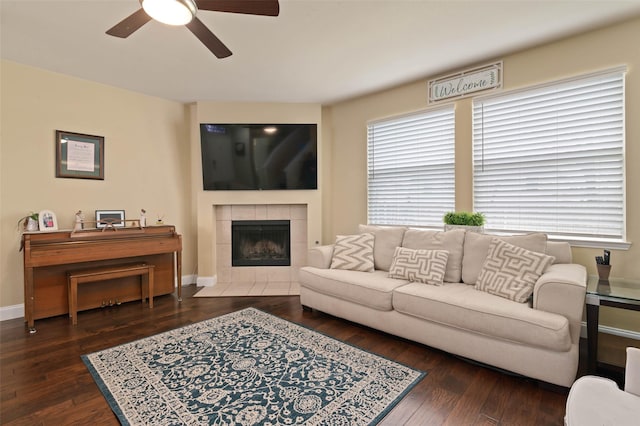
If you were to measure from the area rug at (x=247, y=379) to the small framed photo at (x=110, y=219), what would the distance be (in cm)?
156

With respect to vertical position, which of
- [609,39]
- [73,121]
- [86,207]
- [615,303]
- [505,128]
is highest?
[609,39]

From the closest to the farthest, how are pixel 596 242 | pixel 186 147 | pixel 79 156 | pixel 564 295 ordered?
1. pixel 564 295
2. pixel 596 242
3. pixel 79 156
4. pixel 186 147

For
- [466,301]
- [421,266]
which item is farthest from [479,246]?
[466,301]

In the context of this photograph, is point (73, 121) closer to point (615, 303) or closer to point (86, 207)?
point (86, 207)

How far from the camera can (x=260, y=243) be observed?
454 centimetres

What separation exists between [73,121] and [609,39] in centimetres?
522

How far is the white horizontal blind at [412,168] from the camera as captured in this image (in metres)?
3.36

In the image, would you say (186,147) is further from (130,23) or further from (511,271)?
(511,271)

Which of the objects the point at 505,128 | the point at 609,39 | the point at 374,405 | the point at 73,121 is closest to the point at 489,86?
the point at 505,128

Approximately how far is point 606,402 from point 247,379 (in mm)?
1778

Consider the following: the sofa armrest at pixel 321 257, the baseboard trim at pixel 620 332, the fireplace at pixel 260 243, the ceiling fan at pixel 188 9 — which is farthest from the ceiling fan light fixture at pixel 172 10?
the baseboard trim at pixel 620 332

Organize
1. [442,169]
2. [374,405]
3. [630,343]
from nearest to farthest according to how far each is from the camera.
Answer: [374,405] < [630,343] < [442,169]

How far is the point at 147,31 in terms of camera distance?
2467 millimetres

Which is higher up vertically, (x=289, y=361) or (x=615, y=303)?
(x=615, y=303)
